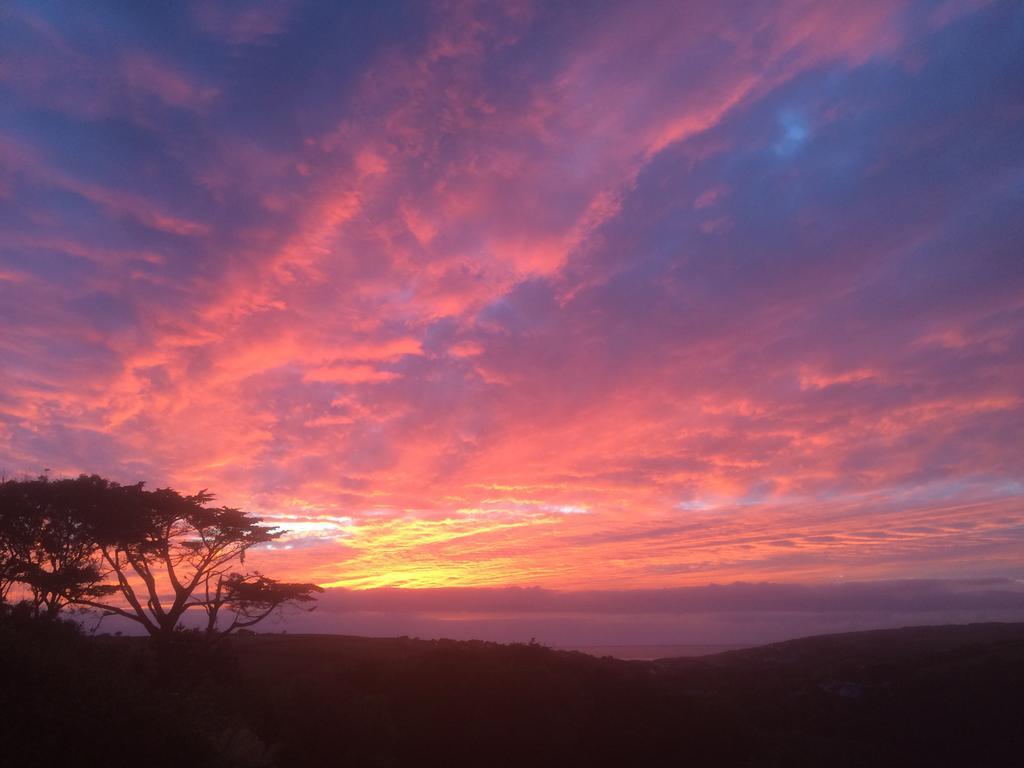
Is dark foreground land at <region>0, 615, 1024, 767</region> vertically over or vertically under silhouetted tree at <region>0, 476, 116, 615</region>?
under

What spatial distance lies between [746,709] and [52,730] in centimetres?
2962

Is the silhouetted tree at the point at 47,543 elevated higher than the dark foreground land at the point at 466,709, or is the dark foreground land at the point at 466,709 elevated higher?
the silhouetted tree at the point at 47,543

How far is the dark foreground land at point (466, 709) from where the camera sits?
35.3ft

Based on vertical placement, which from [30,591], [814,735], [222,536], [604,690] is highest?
[222,536]

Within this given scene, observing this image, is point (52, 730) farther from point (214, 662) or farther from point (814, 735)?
point (814, 735)

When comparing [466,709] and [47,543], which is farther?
[47,543]

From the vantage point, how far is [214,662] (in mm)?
26031

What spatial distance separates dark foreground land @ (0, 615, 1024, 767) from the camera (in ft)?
35.3

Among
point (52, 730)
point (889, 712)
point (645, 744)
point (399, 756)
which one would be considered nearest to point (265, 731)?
point (399, 756)

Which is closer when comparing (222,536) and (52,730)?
(52,730)

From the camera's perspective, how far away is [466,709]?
24281 mm

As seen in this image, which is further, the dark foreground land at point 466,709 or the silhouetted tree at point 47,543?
the silhouetted tree at point 47,543

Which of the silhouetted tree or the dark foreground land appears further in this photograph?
the silhouetted tree

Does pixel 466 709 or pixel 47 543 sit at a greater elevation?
pixel 47 543
